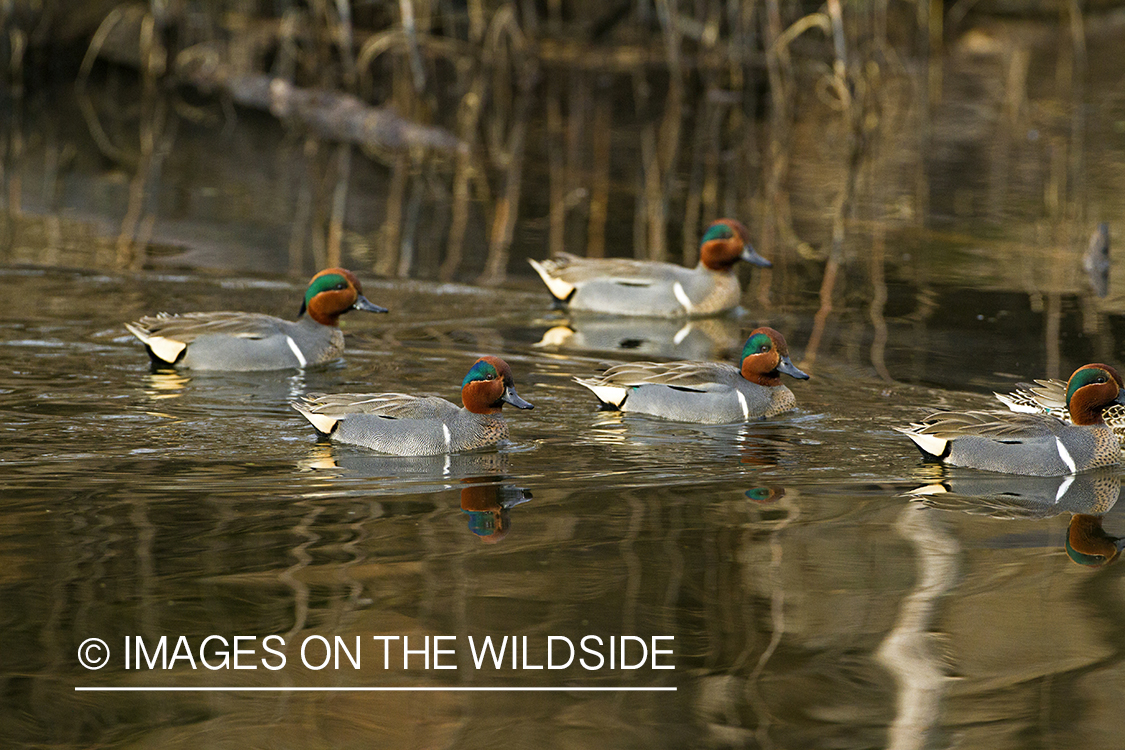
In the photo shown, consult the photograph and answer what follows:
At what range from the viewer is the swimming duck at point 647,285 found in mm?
11453

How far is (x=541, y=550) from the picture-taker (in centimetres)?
634

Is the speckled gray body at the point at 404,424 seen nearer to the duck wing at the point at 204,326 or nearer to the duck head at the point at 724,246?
the duck wing at the point at 204,326

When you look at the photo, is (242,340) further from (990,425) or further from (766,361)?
(990,425)

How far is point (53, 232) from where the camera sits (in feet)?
44.5

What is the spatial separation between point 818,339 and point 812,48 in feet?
54.9

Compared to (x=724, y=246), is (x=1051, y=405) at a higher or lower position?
lower

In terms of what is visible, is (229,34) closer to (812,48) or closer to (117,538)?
(812,48)

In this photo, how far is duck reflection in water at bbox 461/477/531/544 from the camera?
6551 mm

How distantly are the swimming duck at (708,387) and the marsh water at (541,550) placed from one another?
0.40 feet

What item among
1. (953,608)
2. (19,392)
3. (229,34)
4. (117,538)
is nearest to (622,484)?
(953,608)

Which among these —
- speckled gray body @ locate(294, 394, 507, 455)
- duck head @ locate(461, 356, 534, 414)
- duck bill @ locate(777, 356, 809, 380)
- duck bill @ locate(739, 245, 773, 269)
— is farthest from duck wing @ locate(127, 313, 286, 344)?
duck bill @ locate(739, 245, 773, 269)

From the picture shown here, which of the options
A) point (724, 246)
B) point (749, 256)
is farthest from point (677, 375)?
point (749, 256)

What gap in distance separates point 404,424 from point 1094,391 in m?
3.45

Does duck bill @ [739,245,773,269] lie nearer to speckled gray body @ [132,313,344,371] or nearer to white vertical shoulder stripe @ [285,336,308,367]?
speckled gray body @ [132,313,344,371]
